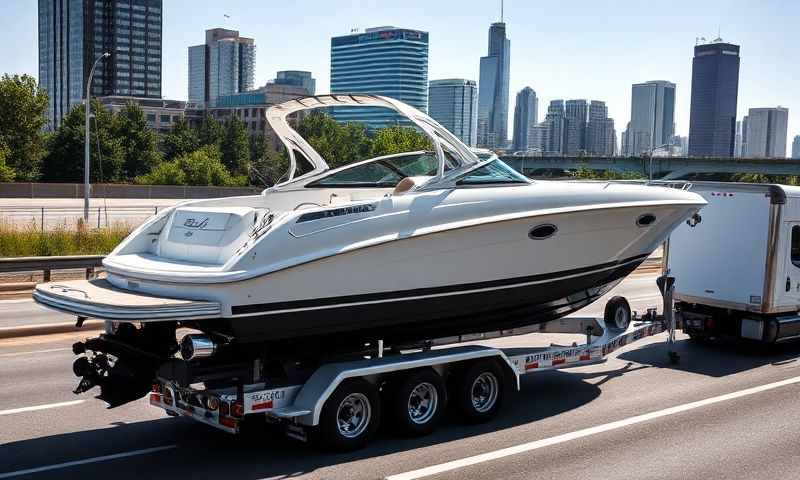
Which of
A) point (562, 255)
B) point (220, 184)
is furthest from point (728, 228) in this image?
point (220, 184)

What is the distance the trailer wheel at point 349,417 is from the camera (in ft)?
27.3

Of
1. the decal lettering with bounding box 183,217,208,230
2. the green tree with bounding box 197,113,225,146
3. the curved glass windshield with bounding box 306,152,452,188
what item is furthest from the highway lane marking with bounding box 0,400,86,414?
the green tree with bounding box 197,113,225,146

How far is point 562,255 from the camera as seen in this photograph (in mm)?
10391

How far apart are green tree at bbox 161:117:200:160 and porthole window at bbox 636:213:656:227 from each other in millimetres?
91522

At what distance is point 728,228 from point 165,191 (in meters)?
54.9

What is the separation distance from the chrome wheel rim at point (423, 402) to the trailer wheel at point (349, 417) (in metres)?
0.44

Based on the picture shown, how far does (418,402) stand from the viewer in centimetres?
912

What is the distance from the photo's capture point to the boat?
324 inches

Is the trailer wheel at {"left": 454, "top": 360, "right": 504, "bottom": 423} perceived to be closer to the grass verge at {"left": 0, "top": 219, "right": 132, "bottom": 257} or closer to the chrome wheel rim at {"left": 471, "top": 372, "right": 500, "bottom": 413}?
the chrome wheel rim at {"left": 471, "top": 372, "right": 500, "bottom": 413}

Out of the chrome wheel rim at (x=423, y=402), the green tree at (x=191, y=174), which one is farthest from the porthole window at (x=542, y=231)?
the green tree at (x=191, y=174)

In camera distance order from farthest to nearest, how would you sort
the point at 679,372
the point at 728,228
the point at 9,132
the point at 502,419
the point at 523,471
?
the point at 9,132 < the point at 728,228 < the point at 679,372 < the point at 502,419 < the point at 523,471

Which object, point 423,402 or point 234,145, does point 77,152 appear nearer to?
point 234,145

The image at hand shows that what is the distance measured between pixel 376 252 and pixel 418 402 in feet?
5.21

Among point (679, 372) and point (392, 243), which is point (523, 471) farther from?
point (679, 372)
